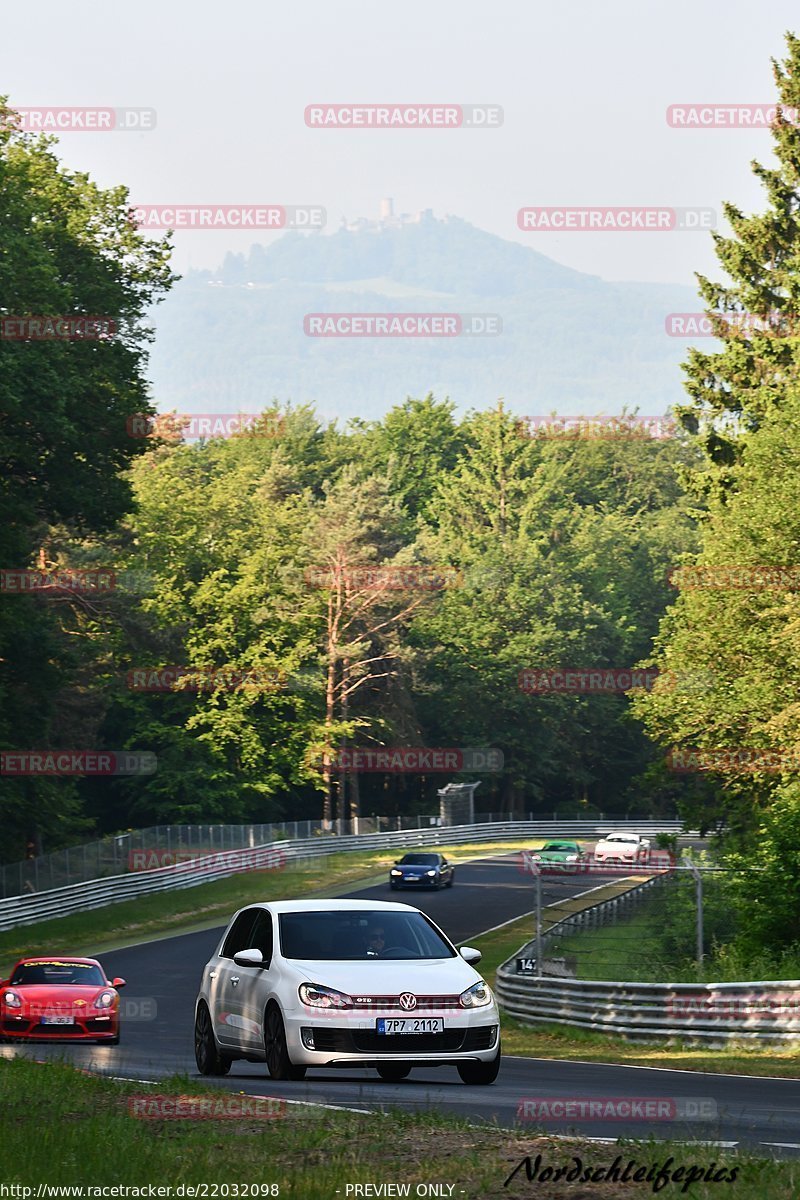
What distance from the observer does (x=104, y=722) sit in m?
82.0

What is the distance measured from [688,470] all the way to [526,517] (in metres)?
63.8

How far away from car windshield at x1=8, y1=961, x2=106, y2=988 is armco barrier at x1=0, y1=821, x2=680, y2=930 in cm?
2399

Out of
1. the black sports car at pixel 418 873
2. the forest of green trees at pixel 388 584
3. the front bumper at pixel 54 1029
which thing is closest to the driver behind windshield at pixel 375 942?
the front bumper at pixel 54 1029

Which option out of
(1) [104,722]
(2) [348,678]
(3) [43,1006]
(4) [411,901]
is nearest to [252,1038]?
(3) [43,1006]

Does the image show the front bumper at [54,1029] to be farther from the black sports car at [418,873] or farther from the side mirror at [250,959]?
the black sports car at [418,873]

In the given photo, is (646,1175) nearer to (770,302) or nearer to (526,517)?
(770,302)

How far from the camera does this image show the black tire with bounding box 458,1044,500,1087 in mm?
14633

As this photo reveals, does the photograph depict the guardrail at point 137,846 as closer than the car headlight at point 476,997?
No

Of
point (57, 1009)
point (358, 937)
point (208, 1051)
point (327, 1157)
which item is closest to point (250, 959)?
point (358, 937)

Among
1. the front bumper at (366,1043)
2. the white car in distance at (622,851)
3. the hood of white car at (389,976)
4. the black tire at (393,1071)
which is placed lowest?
the white car in distance at (622,851)

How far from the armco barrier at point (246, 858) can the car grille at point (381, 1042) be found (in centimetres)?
3508

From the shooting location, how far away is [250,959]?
580 inches

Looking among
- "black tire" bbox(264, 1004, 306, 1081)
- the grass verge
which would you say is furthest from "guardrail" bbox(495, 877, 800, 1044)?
the grass verge

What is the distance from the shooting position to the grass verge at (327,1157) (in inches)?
341
